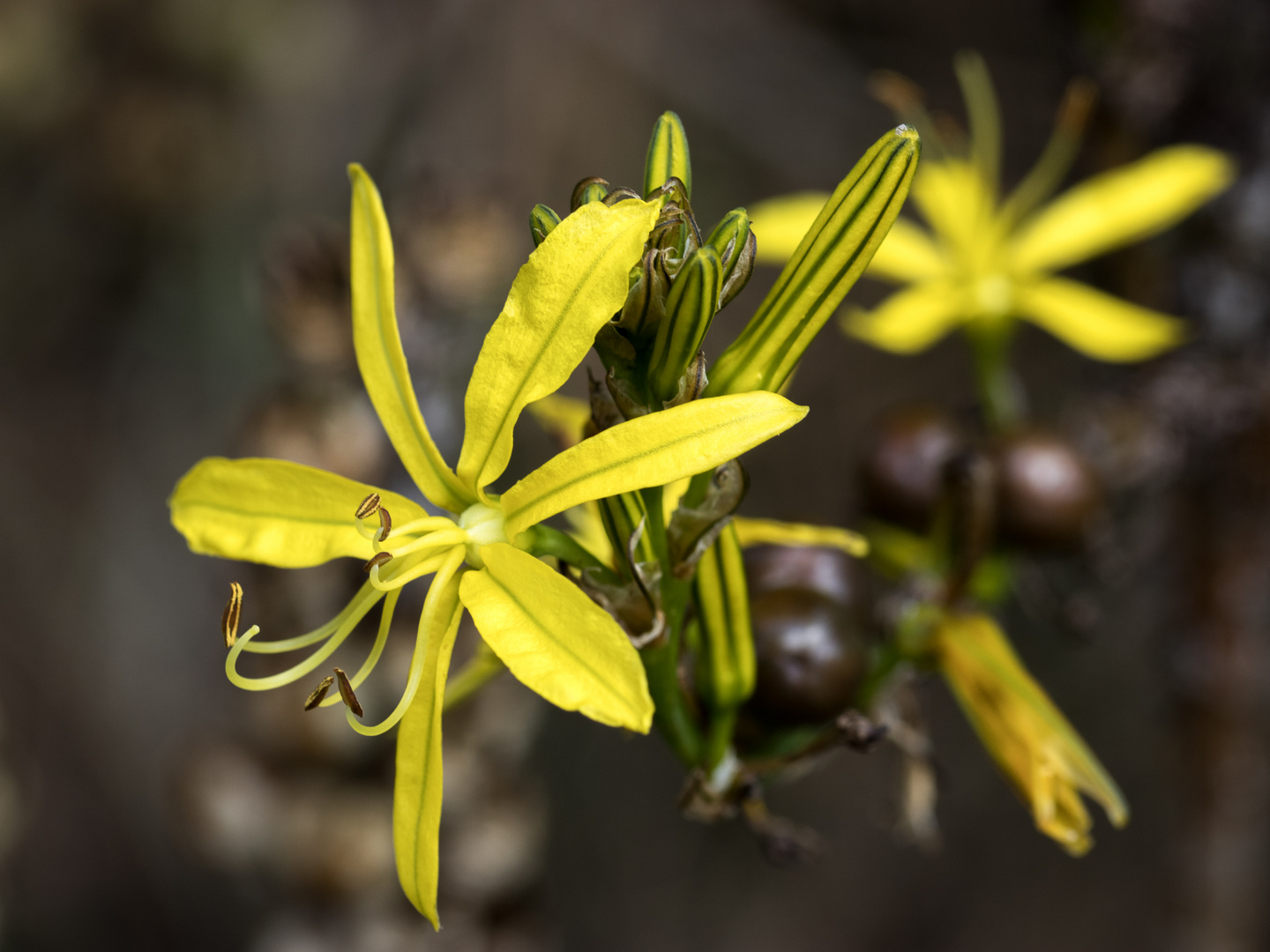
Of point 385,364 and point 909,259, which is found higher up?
point 909,259

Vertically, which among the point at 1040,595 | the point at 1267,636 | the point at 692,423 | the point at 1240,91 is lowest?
the point at 692,423

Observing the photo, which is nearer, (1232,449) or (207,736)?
(1232,449)

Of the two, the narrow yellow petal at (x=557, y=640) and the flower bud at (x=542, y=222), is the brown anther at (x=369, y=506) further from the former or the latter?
the flower bud at (x=542, y=222)

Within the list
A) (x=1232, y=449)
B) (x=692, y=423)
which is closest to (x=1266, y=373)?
(x=1232, y=449)

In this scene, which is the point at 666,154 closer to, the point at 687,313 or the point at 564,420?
the point at 687,313

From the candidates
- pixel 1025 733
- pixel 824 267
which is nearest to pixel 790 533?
pixel 824 267

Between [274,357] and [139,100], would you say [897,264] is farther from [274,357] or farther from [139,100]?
[139,100]

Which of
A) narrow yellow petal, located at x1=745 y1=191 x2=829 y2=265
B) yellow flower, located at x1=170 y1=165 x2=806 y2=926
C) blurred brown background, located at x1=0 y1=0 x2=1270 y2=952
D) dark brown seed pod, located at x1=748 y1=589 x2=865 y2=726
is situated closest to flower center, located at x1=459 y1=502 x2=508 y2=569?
yellow flower, located at x1=170 y1=165 x2=806 y2=926
